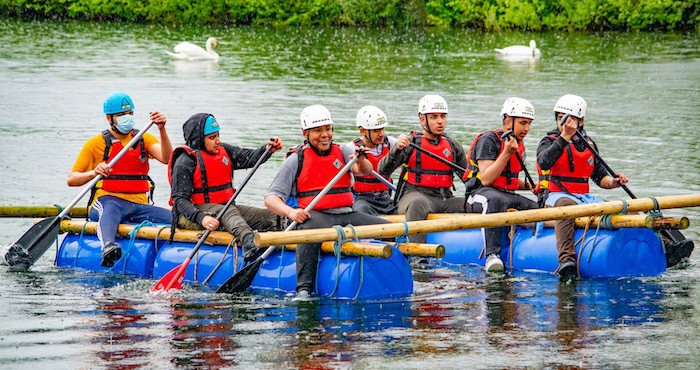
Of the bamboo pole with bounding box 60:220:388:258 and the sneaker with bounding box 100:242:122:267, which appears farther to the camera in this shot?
the sneaker with bounding box 100:242:122:267

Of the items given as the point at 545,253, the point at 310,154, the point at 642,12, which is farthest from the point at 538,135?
the point at 642,12

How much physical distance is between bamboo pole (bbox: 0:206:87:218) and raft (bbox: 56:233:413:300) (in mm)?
356

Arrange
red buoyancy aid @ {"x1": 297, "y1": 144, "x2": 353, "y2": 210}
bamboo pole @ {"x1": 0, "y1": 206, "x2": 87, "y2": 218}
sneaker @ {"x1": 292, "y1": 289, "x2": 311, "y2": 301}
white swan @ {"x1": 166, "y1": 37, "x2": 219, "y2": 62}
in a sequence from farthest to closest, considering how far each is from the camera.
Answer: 1. white swan @ {"x1": 166, "y1": 37, "x2": 219, "y2": 62}
2. bamboo pole @ {"x1": 0, "y1": 206, "x2": 87, "y2": 218}
3. red buoyancy aid @ {"x1": 297, "y1": 144, "x2": 353, "y2": 210}
4. sneaker @ {"x1": 292, "y1": 289, "x2": 311, "y2": 301}

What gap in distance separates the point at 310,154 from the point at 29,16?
148 feet

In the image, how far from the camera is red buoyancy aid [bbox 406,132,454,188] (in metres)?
11.1

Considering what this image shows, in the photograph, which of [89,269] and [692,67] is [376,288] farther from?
[692,67]

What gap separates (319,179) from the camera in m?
9.67

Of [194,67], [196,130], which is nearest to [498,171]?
[196,130]

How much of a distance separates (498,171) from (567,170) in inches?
23.5

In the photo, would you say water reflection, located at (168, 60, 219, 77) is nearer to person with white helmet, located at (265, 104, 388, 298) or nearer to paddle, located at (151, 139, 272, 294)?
paddle, located at (151, 139, 272, 294)

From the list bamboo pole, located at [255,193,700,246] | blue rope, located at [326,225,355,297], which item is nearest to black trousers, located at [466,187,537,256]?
bamboo pole, located at [255,193,700,246]

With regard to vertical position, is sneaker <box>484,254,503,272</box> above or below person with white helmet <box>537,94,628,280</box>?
below

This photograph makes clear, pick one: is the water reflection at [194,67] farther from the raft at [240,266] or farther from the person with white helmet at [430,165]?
the person with white helmet at [430,165]

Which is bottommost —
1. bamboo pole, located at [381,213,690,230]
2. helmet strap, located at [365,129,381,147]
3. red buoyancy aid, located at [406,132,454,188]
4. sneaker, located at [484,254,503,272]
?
sneaker, located at [484,254,503,272]
